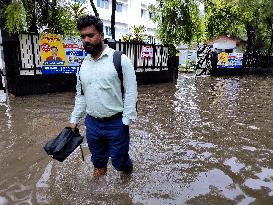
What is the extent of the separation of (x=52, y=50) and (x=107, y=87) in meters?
8.46

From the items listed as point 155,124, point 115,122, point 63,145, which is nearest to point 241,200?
point 115,122

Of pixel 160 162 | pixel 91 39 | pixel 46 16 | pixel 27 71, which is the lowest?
pixel 160 162

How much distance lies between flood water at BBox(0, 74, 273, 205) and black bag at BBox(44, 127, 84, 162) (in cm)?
52

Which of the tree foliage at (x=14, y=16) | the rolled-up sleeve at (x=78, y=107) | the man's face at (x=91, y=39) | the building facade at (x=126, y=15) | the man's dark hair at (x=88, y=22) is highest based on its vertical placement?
the building facade at (x=126, y=15)

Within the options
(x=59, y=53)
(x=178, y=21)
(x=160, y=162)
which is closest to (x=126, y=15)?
(x=178, y=21)

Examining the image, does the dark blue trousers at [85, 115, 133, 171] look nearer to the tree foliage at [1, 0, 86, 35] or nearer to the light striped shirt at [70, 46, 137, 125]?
the light striped shirt at [70, 46, 137, 125]

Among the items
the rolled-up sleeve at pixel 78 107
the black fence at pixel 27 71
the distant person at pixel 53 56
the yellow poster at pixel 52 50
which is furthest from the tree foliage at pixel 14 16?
the rolled-up sleeve at pixel 78 107

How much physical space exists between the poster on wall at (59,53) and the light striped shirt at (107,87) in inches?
314

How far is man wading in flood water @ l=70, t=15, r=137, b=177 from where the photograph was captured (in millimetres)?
3518

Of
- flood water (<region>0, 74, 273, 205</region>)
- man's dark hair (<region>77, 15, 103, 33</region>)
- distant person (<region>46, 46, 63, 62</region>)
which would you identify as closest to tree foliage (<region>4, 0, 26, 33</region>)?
distant person (<region>46, 46, 63, 62</region>)

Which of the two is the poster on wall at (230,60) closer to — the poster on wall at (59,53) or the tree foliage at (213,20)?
the tree foliage at (213,20)

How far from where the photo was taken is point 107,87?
360 cm

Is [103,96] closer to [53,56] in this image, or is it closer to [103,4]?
[53,56]

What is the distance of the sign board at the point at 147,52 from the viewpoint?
49.9ft
